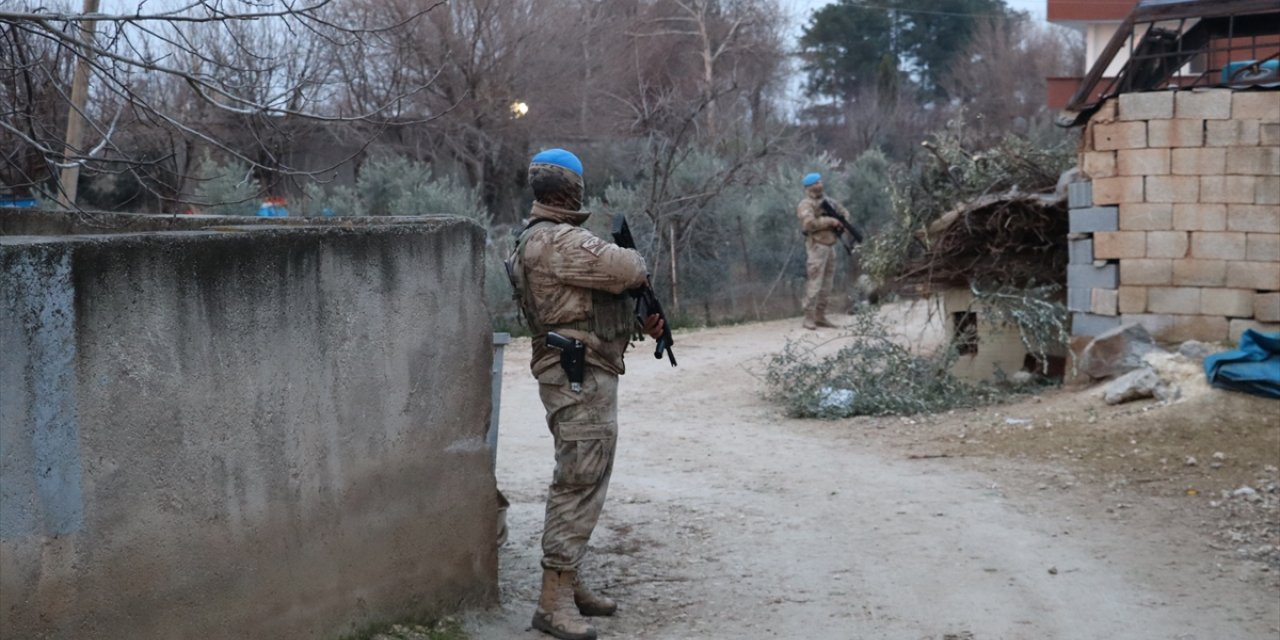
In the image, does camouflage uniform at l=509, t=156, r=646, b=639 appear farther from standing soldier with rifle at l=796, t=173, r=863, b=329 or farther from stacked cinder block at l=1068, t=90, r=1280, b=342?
standing soldier with rifle at l=796, t=173, r=863, b=329

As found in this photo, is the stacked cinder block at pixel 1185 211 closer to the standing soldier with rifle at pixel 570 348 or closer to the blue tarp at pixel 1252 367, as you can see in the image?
the blue tarp at pixel 1252 367

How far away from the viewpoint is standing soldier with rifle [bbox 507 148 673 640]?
445 cm

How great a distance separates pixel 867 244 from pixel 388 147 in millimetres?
10585

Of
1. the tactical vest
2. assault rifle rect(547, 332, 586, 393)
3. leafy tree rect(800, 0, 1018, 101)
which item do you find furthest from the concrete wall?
leafy tree rect(800, 0, 1018, 101)

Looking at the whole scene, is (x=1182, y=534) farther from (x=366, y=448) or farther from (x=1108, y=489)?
(x=366, y=448)

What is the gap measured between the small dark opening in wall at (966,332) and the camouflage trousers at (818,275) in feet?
10.7

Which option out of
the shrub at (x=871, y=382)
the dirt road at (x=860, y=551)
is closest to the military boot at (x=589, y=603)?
the dirt road at (x=860, y=551)

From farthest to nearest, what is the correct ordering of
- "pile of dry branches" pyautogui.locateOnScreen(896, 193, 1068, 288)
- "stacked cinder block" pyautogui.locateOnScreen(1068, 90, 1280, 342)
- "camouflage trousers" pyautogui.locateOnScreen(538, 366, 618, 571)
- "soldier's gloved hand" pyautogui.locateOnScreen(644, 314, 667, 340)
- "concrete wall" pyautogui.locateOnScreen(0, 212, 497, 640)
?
"pile of dry branches" pyautogui.locateOnScreen(896, 193, 1068, 288) < "stacked cinder block" pyautogui.locateOnScreen(1068, 90, 1280, 342) < "soldier's gloved hand" pyautogui.locateOnScreen(644, 314, 667, 340) < "camouflage trousers" pyautogui.locateOnScreen(538, 366, 618, 571) < "concrete wall" pyautogui.locateOnScreen(0, 212, 497, 640)

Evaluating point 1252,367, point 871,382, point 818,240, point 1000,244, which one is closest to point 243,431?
point 1252,367

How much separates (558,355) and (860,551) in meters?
2.11

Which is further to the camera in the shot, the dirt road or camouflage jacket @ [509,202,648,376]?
the dirt road

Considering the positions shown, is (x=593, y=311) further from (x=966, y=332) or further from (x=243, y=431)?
(x=966, y=332)

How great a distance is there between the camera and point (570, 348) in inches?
175

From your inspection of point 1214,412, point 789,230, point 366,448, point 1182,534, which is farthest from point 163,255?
point 789,230
